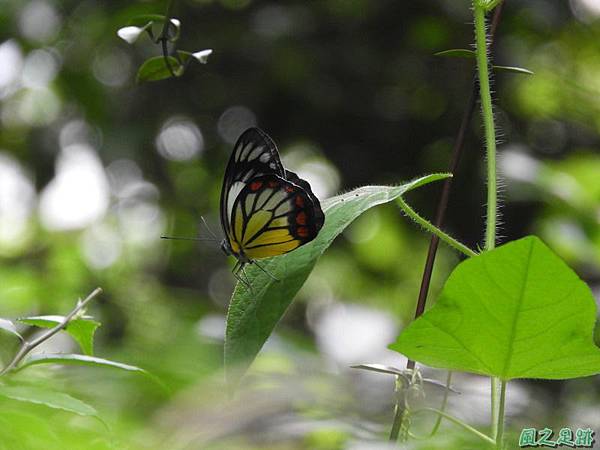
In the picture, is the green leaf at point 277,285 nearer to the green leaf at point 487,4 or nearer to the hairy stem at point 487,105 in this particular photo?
the hairy stem at point 487,105

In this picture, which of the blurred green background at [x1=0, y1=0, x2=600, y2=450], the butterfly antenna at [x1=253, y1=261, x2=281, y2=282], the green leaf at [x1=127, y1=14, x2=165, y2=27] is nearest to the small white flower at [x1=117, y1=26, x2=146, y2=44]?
the green leaf at [x1=127, y1=14, x2=165, y2=27]

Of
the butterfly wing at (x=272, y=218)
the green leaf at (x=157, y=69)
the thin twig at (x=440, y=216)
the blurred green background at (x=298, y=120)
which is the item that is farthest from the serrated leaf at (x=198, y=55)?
the blurred green background at (x=298, y=120)

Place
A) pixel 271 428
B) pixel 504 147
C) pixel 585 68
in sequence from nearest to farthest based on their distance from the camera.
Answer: pixel 271 428, pixel 504 147, pixel 585 68

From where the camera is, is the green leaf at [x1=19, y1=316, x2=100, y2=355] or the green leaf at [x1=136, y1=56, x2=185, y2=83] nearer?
the green leaf at [x1=19, y1=316, x2=100, y2=355]

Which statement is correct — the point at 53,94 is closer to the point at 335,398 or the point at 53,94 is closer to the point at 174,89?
the point at 174,89

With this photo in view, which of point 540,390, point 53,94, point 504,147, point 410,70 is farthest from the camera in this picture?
point 53,94

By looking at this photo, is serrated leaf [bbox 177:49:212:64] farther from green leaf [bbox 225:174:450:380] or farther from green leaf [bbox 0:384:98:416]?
green leaf [bbox 0:384:98:416]

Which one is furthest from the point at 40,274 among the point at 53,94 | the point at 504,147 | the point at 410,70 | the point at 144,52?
the point at 504,147
